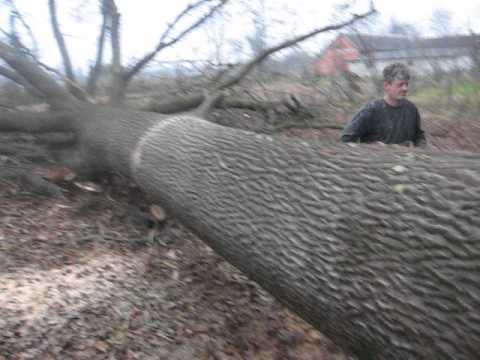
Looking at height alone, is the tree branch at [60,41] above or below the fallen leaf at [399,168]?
above

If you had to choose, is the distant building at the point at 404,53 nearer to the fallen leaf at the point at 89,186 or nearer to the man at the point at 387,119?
the man at the point at 387,119

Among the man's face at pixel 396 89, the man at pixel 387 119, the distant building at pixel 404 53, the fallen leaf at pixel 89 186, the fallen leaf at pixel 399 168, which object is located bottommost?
the fallen leaf at pixel 89 186

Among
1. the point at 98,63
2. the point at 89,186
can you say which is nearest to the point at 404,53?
the point at 98,63

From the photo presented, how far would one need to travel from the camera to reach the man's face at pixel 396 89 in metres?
3.61

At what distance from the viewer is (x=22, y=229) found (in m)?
4.14

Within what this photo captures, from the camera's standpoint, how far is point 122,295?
3.25 metres

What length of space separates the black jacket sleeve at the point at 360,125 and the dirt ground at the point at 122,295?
54.6 inches

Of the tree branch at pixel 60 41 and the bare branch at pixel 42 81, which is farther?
the tree branch at pixel 60 41

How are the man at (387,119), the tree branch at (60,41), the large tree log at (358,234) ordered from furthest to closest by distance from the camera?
the tree branch at (60,41)
the man at (387,119)
the large tree log at (358,234)

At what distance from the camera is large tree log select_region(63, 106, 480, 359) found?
169 centimetres

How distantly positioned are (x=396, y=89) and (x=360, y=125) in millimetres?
380

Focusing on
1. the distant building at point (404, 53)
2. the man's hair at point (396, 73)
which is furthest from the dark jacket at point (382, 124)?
the distant building at point (404, 53)

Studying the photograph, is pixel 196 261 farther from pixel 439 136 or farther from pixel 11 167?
pixel 439 136

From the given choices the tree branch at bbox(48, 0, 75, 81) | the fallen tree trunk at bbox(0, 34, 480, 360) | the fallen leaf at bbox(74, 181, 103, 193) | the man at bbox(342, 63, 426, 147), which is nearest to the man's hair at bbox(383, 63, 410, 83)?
the man at bbox(342, 63, 426, 147)
